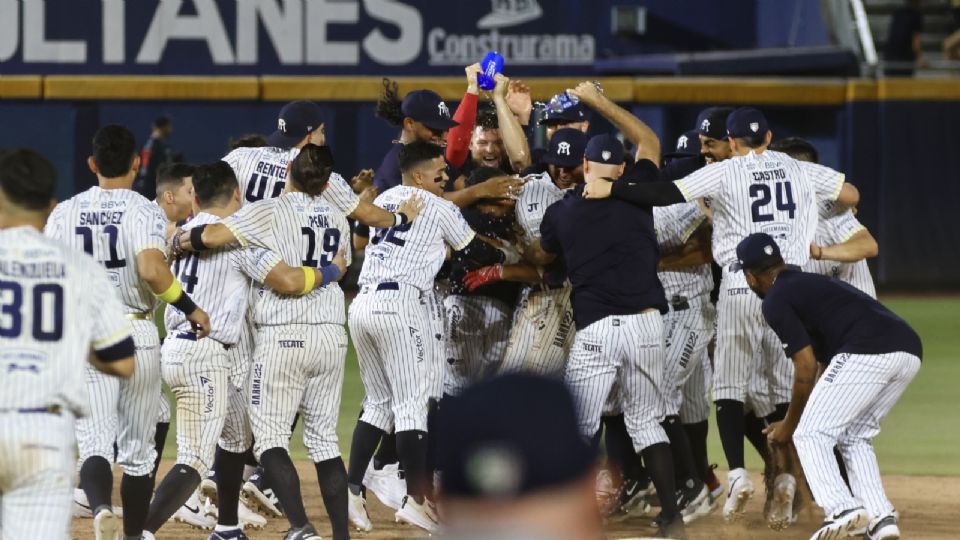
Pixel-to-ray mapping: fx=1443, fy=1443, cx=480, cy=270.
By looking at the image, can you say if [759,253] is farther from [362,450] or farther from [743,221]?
[362,450]

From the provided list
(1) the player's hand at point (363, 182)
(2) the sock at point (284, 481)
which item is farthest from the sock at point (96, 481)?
(1) the player's hand at point (363, 182)

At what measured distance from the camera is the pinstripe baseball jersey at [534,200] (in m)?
7.63

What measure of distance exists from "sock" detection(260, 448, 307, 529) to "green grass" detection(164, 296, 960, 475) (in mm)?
2719

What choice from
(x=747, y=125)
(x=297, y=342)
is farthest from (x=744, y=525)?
(x=297, y=342)

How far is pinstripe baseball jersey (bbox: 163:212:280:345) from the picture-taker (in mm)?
6625

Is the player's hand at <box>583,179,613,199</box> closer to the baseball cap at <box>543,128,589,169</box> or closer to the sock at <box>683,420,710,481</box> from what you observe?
the baseball cap at <box>543,128,589,169</box>

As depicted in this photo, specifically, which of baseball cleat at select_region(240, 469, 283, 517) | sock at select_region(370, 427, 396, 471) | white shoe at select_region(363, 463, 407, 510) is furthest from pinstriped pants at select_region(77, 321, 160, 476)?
sock at select_region(370, 427, 396, 471)

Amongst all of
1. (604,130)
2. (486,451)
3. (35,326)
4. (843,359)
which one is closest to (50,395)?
(35,326)

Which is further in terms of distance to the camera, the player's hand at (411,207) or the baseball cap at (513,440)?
the player's hand at (411,207)

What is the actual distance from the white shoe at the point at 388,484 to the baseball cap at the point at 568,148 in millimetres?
1848

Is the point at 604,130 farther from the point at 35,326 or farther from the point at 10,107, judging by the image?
the point at 35,326

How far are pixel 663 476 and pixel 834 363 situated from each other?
3.15ft

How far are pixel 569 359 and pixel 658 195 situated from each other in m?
0.92

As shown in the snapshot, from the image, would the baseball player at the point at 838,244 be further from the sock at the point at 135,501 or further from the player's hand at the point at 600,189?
the sock at the point at 135,501
